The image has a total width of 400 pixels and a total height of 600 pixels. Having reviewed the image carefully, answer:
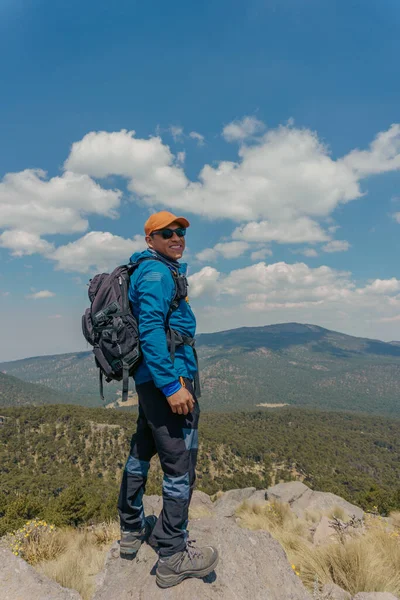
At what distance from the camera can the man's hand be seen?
117 inches

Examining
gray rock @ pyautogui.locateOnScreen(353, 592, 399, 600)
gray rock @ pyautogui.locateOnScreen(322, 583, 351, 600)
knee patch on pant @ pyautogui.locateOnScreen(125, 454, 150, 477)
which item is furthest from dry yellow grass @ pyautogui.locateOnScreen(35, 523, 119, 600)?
gray rock @ pyautogui.locateOnScreen(353, 592, 399, 600)

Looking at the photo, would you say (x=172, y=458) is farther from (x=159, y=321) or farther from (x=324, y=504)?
(x=324, y=504)

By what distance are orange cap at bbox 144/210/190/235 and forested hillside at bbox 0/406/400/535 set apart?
2175 inches

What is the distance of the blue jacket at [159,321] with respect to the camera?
2.97 metres

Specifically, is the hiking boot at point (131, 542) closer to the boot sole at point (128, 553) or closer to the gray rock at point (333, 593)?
the boot sole at point (128, 553)

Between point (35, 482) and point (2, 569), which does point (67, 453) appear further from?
point (2, 569)

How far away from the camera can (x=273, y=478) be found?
283 feet

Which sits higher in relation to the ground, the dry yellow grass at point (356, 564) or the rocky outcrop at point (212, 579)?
the rocky outcrop at point (212, 579)

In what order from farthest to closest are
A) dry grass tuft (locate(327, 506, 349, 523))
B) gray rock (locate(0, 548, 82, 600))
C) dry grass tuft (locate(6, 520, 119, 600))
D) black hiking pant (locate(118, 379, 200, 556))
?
dry grass tuft (locate(327, 506, 349, 523)), dry grass tuft (locate(6, 520, 119, 600)), black hiking pant (locate(118, 379, 200, 556)), gray rock (locate(0, 548, 82, 600))

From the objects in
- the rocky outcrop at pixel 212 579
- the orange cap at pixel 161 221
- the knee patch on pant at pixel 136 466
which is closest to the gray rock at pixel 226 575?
the rocky outcrop at pixel 212 579

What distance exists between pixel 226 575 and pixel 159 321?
2752 millimetres

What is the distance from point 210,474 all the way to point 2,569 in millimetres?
91582

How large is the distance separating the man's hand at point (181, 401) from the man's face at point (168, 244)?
1.55m

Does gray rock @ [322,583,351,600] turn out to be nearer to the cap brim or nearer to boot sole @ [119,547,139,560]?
boot sole @ [119,547,139,560]
